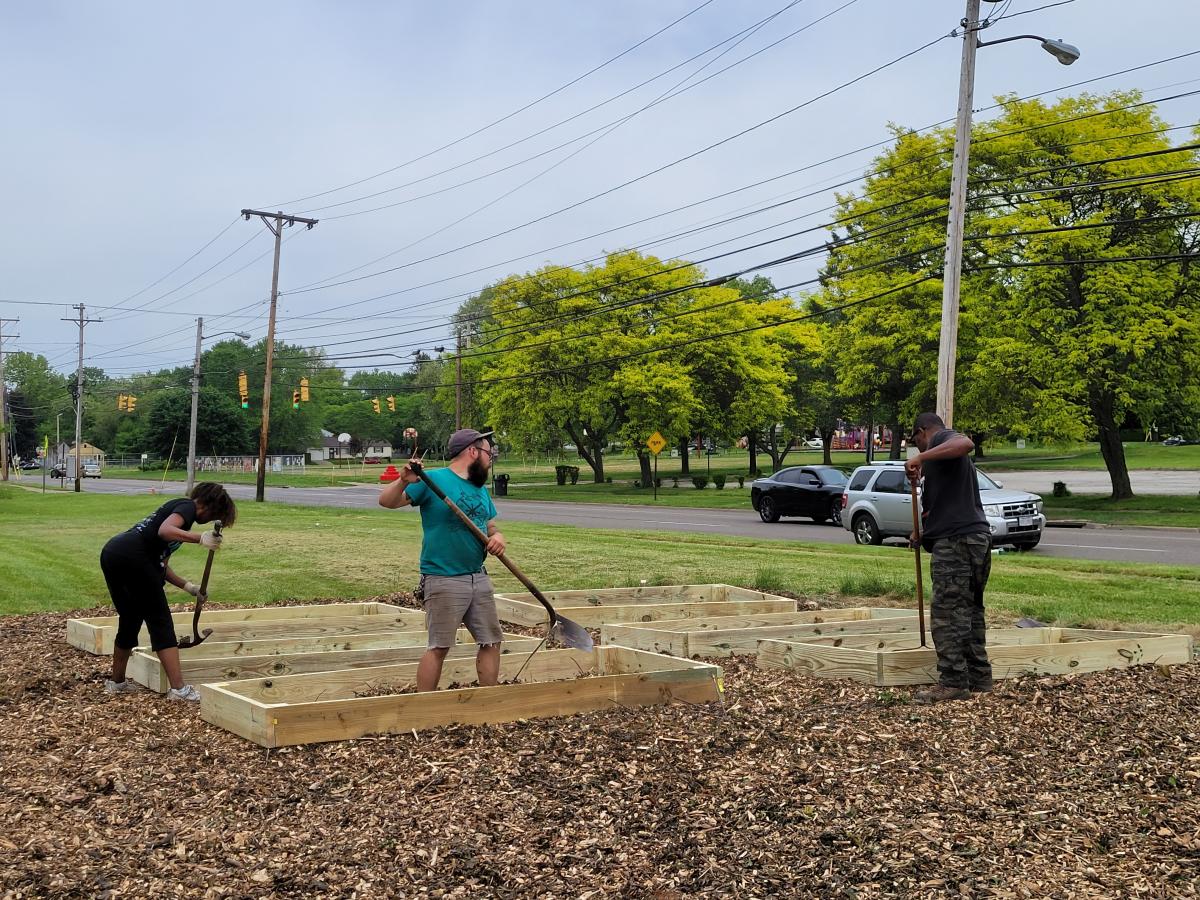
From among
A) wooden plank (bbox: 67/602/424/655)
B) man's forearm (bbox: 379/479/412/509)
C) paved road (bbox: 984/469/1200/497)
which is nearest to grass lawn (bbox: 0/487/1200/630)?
wooden plank (bbox: 67/602/424/655)

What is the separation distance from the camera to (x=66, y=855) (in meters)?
4.61

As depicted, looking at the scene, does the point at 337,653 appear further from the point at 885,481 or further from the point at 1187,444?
the point at 1187,444

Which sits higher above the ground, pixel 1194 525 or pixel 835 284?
pixel 835 284

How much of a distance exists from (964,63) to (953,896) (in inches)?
780

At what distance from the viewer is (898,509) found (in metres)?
21.1

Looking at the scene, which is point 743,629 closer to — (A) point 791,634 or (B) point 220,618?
(A) point 791,634

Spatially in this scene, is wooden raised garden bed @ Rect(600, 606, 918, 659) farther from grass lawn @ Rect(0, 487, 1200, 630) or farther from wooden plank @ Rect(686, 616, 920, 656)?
grass lawn @ Rect(0, 487, 1200, 630)

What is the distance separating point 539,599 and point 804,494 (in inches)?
861

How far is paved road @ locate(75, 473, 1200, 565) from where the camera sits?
19.2 metres

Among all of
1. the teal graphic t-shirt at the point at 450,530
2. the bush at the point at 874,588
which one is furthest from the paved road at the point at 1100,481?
the teal graphic t-shirt at the point at 450,530

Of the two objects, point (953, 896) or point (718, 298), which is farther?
point (718, 298)

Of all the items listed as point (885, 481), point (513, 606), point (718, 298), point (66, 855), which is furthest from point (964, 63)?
point (718, 298)

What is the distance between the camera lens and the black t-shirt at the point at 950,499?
7215 millimetres

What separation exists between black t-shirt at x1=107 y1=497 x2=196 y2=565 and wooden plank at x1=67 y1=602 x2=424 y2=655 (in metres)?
1.60
